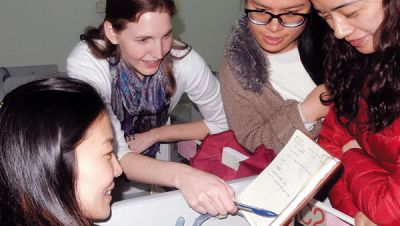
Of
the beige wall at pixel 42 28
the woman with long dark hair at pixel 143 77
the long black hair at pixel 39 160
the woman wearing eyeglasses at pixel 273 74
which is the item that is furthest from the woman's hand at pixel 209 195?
the beige wall at pixel 42 28

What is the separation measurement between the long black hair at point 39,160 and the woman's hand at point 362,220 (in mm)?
626

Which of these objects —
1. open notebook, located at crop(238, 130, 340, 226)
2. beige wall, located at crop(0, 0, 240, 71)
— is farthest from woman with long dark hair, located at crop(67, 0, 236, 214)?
beige wall, located at crop(0, 0, 240, 71)

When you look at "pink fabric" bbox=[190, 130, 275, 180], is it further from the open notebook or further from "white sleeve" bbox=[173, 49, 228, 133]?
"white sleeve" bbox=[173, 49, 228, 133]

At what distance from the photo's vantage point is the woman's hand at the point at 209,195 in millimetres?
1033

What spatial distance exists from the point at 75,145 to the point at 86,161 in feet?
0.14

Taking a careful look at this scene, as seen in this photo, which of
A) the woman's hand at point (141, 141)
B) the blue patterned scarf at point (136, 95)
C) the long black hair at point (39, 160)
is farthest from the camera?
the woman's hand at point (141, 141)

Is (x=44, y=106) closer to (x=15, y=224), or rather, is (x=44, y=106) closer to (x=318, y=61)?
(x=15, y=224)

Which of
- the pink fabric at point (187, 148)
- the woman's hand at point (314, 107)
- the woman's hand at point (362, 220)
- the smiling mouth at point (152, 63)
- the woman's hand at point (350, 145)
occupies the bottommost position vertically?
the pink fabric at point (187, 148)

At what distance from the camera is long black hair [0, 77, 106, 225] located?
856 millimetres

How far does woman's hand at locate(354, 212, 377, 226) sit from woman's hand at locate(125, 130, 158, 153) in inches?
33.2

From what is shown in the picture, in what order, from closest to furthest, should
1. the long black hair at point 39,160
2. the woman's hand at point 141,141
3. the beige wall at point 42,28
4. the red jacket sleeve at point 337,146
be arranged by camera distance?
1. the long black hair at point 39,160
2. the red jacket sleeve at point 337,146
3. the woman's hand at point 141,141
4. the beige wall at point 42,28

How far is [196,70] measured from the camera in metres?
1.57

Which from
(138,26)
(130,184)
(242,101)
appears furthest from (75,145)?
(130,184)

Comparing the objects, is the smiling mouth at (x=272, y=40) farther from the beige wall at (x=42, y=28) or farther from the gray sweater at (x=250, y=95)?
the beige wall at (x=42, y=28)
